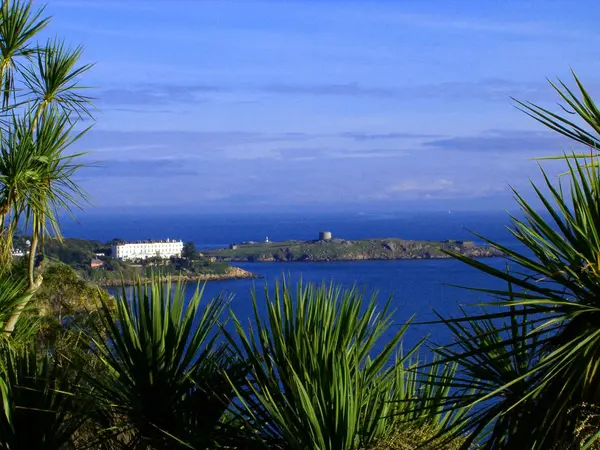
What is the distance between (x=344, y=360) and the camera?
5.28 meters

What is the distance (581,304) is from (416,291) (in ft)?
120

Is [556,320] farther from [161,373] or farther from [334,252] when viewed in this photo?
[334,252]

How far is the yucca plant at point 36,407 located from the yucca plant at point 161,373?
1.24 feet

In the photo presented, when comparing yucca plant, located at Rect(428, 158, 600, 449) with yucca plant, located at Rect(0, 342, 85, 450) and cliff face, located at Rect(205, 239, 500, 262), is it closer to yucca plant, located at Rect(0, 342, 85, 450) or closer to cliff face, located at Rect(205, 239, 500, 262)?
yucca plant, located at Rect(0, 342, 85, 450)

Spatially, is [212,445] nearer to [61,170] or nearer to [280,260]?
[61,170]

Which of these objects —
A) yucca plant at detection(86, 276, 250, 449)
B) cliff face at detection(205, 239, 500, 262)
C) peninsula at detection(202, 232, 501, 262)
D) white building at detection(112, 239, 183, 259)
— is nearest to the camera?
yucca plant at detection(86, 276, 250, 449)

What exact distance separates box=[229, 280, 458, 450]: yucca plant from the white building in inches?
974

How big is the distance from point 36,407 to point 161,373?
1.12 meters

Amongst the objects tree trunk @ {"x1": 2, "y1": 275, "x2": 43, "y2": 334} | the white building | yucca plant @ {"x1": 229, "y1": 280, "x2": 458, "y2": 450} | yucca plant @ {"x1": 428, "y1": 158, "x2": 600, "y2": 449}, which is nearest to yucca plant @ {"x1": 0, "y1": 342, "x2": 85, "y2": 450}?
tree trunk @ {"x1": 2, "y1": 275, "x2": 43, "y2": 334}

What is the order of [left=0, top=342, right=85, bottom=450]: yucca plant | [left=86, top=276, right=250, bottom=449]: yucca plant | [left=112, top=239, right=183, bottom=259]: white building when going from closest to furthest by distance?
[left=86, top=276, right=250, bottom=449]: yucca plant
[left=0, top=342, right=85, bottom=450]: yucca plant
[left=112, top=239, right=183, bottom=259]: white building

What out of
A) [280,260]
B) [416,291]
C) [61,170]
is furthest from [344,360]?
[280,260]

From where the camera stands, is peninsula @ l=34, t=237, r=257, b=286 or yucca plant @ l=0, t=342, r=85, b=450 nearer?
yucca plant @ l=0, t=342, r=85, b=450

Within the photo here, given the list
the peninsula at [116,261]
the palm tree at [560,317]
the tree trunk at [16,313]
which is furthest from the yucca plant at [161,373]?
the palm tree at [560,317]

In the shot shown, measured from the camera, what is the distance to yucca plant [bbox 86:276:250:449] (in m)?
6.06
